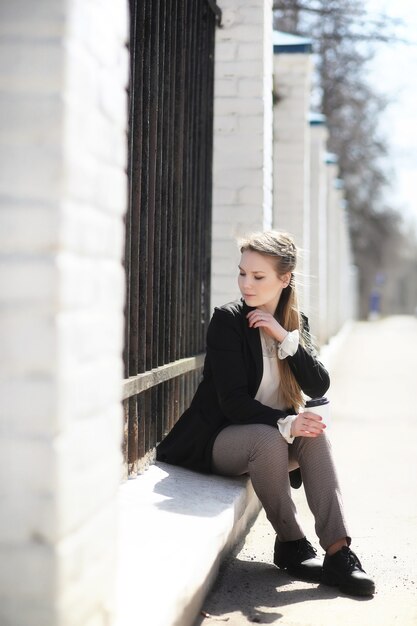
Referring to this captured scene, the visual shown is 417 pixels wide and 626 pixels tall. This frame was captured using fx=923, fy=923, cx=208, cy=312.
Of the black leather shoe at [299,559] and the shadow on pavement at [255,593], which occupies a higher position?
the black leather shoe at [299,559]

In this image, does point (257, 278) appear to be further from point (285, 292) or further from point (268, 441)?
point (268, 441)

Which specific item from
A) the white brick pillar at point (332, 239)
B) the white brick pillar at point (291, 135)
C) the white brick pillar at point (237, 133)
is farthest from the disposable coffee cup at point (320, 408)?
the white brick pillar at point (332, 239)

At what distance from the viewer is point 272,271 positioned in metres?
3.89

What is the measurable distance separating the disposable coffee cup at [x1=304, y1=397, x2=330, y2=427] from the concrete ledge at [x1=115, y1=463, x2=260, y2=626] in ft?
1.66

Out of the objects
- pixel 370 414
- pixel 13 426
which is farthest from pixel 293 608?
pixel 370 414

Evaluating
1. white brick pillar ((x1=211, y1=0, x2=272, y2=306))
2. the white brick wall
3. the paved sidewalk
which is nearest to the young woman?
the paved sidewalk

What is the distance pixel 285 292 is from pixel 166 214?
29.9 inches

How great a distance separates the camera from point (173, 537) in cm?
314

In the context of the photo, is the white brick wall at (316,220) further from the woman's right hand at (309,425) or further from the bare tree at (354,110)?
the woman's right hand at (309,425)

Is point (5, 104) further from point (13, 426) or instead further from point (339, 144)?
point (339, 144)

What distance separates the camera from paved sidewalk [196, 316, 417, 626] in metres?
3.17

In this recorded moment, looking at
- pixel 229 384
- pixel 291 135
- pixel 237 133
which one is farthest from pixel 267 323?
pixel 291 135

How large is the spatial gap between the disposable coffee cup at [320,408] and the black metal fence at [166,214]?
0.74 m

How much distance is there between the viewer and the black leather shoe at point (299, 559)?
3.51 meters
